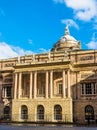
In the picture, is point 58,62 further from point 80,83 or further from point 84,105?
point 84,105

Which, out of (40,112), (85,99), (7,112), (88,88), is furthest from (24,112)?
(88,88)

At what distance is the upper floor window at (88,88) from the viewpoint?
4781 centimetres

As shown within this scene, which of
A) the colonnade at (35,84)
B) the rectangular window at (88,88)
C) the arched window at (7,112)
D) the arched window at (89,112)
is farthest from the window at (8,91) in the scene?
the arched window at (89,112)

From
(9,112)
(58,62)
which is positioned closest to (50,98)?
(58,62)

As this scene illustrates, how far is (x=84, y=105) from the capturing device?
47906 mm

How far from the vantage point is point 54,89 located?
164 feet

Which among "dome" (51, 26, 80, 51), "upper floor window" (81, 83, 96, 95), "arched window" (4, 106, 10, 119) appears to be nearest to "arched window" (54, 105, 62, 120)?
"upper floor window" (81, 83, 96, 95)

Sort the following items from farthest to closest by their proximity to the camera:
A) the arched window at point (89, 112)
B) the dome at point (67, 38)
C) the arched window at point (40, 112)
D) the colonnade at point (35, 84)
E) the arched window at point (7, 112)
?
the dome at point (67, 38), the arched window at point (7, 112), the arched window at point (40, 112), the colonnade at point (35, 84), the arched window at point (89, 112)

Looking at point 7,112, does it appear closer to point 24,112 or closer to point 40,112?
point 24,112

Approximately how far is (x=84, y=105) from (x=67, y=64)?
23.3 ft

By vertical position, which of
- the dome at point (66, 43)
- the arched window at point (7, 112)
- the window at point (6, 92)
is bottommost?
the arched window at point (7, 112)

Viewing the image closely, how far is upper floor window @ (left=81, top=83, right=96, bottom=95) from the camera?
47812 mm

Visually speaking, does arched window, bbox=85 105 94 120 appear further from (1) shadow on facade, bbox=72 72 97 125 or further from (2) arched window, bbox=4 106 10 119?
(2) arched window, bbox=4 106 10 119

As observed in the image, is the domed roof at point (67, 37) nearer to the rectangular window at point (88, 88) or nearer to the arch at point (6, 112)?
the rectangular window at point (88, 88)
